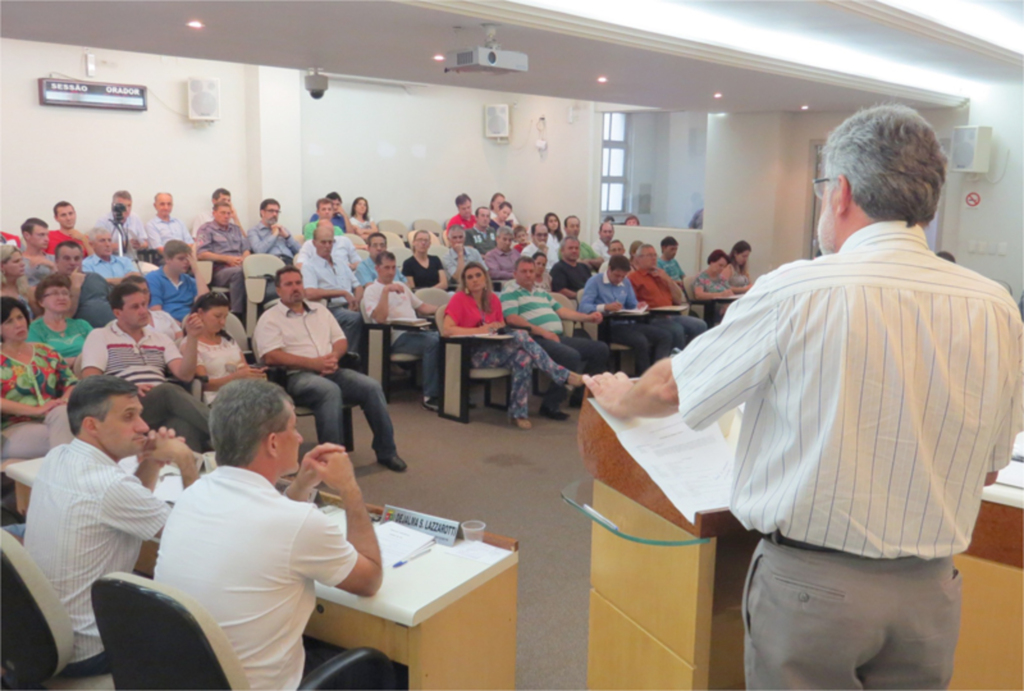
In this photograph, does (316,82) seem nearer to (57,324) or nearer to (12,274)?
(12,274)

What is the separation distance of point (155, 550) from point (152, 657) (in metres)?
1.07

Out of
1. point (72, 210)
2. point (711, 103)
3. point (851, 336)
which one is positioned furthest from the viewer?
point (711, 103)

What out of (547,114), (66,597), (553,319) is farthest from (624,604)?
(547,114)

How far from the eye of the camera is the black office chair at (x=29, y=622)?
1980mm

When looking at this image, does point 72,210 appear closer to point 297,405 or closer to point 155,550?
point 297,405

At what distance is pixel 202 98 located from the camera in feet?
31.7

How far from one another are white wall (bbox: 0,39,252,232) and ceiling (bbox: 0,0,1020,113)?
3173 mm

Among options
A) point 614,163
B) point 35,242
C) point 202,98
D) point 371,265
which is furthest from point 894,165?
point 614,163

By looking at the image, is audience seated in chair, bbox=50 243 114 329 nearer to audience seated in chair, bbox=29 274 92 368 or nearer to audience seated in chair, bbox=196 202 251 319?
audience seated in chair, bbox=29 274 92 368

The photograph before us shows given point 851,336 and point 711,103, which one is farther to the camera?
point 711,103

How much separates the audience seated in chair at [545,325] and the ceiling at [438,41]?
167cm

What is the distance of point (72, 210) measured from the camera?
827 cm

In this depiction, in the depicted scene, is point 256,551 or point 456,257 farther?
point 456,257

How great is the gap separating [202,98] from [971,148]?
8.40m
